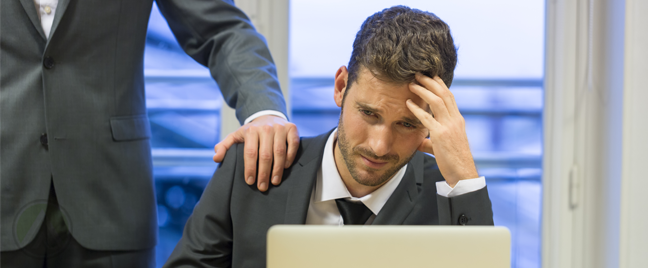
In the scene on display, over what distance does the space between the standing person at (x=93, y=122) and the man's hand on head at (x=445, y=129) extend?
370mm

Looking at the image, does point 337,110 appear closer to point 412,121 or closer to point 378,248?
point 412,121

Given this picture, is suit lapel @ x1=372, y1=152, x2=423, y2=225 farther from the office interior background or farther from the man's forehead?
the office interior background

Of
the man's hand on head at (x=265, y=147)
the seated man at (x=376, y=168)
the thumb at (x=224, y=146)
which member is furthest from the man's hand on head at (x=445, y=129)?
the thumb at (x=224, y=146)

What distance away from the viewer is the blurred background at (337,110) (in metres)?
2.08

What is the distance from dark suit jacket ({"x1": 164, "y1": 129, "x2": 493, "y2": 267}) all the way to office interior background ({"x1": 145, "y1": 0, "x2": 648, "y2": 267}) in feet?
2.77

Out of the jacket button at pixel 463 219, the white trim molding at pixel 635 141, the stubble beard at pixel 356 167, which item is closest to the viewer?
the jacket button at pixel 463 219

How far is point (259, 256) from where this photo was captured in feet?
3.99

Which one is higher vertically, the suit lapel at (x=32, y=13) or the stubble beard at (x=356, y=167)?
the suit lapel at (x=32, y=13)

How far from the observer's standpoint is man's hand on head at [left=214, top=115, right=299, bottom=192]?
1157mm

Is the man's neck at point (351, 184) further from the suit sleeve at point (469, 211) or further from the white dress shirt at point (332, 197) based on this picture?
the suit sleeve at point (469, 211)

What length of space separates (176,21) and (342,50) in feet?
2.99

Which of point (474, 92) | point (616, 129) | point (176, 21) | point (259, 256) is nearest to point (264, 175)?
point (259, 256)

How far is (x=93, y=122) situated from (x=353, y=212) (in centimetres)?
76

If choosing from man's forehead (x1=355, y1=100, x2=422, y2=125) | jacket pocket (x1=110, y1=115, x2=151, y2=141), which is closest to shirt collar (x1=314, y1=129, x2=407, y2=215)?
man's forehead (x1=355, y1=100, x2=422, y2=125)
